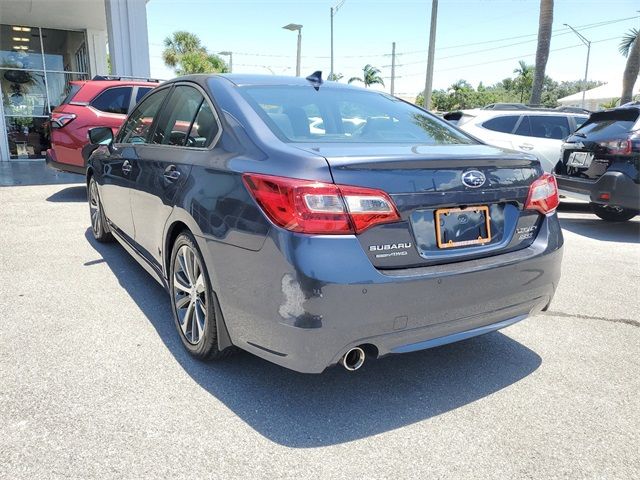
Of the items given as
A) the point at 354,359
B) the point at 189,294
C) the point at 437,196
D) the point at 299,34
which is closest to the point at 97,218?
the point at 189,294

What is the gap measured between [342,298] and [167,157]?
1.66 m

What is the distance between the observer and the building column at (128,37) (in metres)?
12.4

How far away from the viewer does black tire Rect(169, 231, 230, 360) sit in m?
2.68

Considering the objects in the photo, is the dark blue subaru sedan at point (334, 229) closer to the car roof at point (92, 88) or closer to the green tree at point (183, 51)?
the car roof at point (92, 88)

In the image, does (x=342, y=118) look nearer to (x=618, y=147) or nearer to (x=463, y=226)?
(x=463, y=226)

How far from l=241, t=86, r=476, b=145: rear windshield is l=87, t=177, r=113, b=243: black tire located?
2.79 meters

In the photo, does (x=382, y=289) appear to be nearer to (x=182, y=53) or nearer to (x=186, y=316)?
(x=186, y=316)

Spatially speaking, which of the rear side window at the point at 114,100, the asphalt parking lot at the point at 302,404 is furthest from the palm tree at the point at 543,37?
the asphalt parking lot at the point at 302,404

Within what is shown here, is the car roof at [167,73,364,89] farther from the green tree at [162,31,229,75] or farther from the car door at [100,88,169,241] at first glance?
the green tree at [162,31,229,75]

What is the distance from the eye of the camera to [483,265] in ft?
7.98

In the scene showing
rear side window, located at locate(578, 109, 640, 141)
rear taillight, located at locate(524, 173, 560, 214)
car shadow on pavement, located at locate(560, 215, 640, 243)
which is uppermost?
rear side window, located at locate(578, 109, 640, 141)

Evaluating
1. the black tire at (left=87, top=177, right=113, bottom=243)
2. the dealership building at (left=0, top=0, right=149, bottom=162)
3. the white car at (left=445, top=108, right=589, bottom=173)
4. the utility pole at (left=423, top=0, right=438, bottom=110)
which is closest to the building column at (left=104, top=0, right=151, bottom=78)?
the dealership building at (left=0, top=0, right=149, bottom=162)

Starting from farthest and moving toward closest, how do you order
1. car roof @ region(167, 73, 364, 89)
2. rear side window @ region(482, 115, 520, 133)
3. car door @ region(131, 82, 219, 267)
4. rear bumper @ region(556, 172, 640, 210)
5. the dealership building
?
the dealership building → rear side window @ region(482, 115, 520, 133) → rear bumper @ region(556, 172, 640, 210) → car roof @ region(167, 73, 364, 89) → car door @ region(131, 82, 219, 267)

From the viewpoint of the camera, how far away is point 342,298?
211cm
